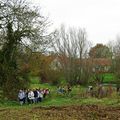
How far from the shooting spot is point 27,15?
40.5 m

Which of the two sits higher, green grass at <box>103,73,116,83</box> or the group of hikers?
green grass at <box>103,73,116,83</box>

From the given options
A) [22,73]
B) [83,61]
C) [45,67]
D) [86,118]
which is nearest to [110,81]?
[83,61]

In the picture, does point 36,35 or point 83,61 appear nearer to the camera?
point 36,35

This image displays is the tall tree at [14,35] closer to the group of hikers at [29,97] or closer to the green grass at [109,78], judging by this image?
the group of hikers at [29,97]

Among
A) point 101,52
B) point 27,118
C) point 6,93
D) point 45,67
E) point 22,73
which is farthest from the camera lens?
point 101,52

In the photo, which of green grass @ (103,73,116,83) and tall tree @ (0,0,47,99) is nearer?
tall tree @ (0,0,47,99)

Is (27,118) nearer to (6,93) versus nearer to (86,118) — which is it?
(86,118)

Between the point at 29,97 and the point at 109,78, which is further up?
the point at 109,78

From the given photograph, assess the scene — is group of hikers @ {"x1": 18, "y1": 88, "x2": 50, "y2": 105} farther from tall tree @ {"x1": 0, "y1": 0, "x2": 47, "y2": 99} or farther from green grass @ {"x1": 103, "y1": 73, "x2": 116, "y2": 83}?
green grass @ {"x1": 103, "y1": 73, "x2": 116, "y2": 83}

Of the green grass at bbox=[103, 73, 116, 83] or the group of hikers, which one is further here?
the green grass at bbox=[103, 73, 116, 83]

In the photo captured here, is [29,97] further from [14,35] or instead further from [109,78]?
[109,78]

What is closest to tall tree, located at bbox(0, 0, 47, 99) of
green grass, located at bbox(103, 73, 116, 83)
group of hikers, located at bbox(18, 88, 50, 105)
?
group of hikers, located at bbox(18, 88, 50, 105)

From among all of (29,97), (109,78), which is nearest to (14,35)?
(29,97)

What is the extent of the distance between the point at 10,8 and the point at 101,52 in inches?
2440
